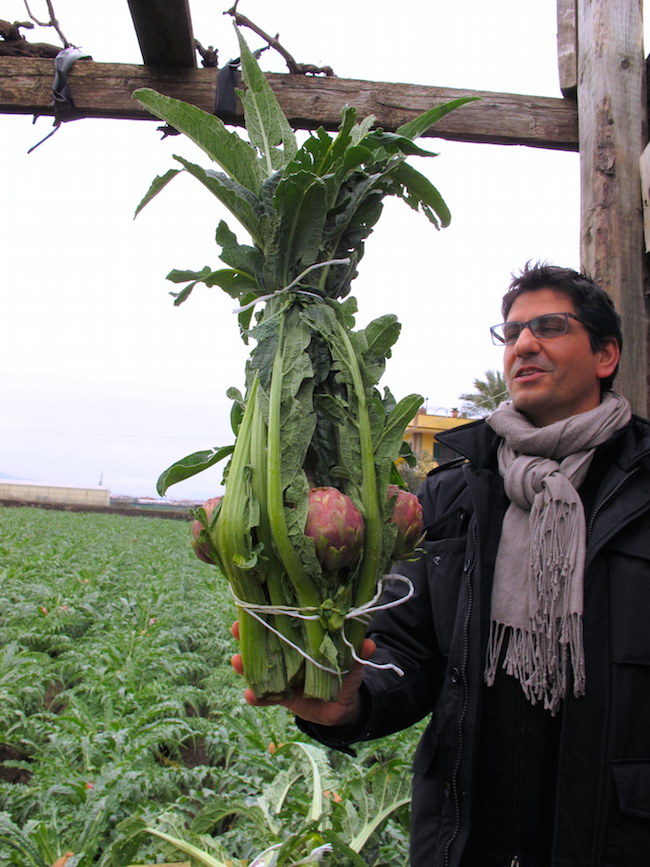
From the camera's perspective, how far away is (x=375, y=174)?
49.0 inches

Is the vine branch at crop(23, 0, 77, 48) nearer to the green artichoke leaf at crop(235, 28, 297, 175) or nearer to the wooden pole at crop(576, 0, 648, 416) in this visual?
the green artichoke leaf at crop(235, 28, 297, 175)

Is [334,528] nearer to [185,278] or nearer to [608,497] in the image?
[185,278]

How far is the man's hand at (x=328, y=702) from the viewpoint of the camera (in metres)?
1.20

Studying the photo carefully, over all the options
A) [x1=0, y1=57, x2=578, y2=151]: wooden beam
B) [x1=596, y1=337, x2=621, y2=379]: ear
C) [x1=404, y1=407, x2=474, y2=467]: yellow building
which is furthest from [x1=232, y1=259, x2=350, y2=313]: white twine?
[x1=404, y1=407, x2=474, y2=467]: yellow building

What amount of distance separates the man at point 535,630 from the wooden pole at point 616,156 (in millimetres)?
395

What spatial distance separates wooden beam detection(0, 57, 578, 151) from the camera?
7.84 feet

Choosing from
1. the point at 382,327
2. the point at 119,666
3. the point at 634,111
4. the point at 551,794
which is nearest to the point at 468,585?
the point at 551,794

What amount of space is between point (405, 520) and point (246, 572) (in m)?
0.31

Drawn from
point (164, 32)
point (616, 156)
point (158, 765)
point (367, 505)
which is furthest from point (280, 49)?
point (158, 765)

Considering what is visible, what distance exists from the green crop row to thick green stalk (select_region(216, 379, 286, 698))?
1125 millimetres

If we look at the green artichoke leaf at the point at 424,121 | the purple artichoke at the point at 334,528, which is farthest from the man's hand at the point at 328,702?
the green artichoke leaf at the point at 424,121

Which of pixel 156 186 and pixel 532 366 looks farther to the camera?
pixel 532 366

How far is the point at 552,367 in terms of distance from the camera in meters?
1.73

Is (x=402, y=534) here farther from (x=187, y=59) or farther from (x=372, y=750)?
(x=372, y=750)
